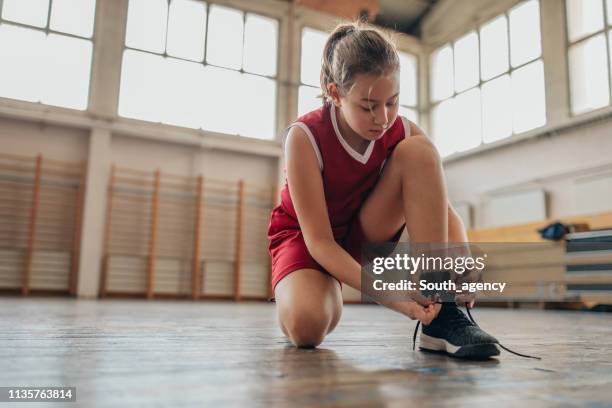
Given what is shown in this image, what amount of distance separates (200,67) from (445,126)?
137 inches

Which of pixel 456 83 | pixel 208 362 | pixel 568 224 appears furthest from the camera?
pixel 456 83

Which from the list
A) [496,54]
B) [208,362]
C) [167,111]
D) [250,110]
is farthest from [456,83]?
[208,362]

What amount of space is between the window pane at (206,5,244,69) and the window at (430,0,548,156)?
9.63 ft

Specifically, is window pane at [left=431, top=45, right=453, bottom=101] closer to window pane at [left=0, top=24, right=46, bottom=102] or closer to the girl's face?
window pane at [left=0, top=24, right=46, bottom=102]

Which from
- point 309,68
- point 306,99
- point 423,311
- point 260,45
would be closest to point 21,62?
point 260,45

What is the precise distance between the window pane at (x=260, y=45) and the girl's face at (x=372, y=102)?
587 cm

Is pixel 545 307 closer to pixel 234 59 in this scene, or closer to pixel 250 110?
pixel 250 110

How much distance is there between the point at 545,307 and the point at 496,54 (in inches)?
129

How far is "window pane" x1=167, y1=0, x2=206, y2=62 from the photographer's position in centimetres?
634

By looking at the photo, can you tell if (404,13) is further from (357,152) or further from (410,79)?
(357,152)

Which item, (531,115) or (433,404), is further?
(531,115)

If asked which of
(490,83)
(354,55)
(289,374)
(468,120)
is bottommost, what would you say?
(289,374)

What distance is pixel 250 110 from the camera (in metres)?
6.77

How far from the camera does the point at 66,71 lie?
5.79m
